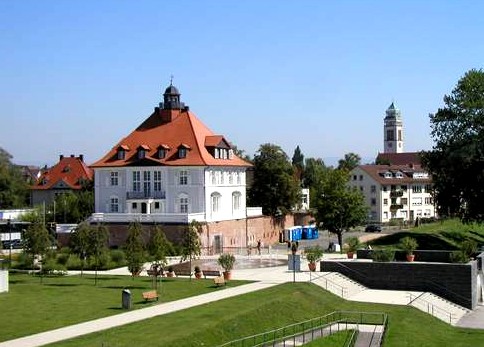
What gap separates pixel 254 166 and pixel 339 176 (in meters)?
14.3

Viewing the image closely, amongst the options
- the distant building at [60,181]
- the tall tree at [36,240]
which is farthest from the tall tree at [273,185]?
the tall tree at [36,240]

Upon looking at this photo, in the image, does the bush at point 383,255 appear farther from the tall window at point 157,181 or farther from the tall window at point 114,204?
the tall window at point 114,204

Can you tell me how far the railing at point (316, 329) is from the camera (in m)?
29.0

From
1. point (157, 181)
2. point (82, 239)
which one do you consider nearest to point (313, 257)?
point (82, 239)

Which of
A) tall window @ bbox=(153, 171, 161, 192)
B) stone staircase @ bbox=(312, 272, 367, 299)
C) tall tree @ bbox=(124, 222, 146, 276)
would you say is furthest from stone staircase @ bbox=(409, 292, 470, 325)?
tall window @ bbox=(153, 171, 161, 192)

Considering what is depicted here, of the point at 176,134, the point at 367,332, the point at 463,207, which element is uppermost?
the point at 176,134

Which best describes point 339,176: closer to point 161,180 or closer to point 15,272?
point 161,180

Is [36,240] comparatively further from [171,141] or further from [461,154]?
[461,154]

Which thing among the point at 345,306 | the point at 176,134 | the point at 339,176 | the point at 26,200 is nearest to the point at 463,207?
the point at 339,176

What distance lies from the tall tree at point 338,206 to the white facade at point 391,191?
5183 cm

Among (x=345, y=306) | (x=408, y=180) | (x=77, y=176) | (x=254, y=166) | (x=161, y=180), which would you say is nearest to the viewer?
(x=345, y=306)

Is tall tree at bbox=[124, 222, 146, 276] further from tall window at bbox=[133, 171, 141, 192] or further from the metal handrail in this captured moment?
tall window at bbox=[133, 171, 141, 192]

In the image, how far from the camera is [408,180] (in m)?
123

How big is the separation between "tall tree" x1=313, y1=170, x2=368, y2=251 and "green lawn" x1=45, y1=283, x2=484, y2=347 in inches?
970
